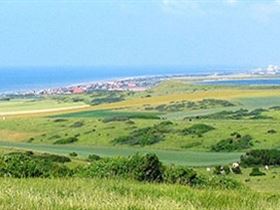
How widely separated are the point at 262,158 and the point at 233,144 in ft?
56.7

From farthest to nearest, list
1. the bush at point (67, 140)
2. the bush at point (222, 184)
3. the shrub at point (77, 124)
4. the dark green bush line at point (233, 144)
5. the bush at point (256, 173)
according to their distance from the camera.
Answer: the shrub at point (77, 124) < the bush at point (67, 140) < the dark green bush line at point (233, 144) < the bush at point (256, 173) < the bush at point (222, 184)

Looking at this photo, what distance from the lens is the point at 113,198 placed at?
11.0 metres

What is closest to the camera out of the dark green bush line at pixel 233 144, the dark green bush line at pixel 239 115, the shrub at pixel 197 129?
the dark green bush line at pixel 233 144

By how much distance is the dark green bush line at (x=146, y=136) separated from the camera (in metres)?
87.8

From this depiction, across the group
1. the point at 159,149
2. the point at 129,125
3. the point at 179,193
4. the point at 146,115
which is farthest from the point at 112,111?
the point at 179,193

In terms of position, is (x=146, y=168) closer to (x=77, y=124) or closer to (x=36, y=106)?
(x=77, y=124)

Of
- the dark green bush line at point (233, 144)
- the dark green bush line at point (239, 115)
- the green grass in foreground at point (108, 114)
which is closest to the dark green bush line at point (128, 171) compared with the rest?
the dark green bush line at point (233, 144)

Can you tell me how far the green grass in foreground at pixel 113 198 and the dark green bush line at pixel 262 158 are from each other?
47568mm

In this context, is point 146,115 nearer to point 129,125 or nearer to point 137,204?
point 129,125

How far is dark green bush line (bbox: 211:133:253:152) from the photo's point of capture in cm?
7981

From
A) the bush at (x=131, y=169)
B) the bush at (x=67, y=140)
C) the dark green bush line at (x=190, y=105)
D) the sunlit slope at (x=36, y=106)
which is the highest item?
the bush at (x=131, y=169)

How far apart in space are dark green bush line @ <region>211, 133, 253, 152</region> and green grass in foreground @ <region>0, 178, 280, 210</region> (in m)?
65.5

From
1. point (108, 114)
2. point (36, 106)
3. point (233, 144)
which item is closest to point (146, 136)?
point (233, 144)

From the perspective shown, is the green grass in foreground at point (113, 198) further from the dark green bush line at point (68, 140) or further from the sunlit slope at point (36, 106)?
the sunlit slope at point (36, 106)
